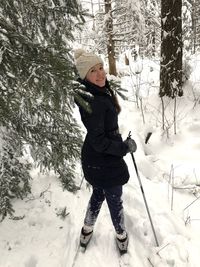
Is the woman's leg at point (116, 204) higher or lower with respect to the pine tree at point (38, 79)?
lower

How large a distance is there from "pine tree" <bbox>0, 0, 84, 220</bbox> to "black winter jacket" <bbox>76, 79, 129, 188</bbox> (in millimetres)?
241

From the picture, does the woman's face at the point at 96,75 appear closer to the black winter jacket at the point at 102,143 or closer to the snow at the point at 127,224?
the black winter jacket at the point at 102,143

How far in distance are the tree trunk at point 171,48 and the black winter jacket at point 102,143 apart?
16.2 ft

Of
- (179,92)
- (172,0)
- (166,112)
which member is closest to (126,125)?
(166,112)

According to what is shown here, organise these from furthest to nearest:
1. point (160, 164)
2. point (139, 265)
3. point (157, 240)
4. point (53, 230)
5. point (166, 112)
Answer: point (166, 112) < point (160, 164) < point (53, 230) < point (157, 240) < point (139, 265)

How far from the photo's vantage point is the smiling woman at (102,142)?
126 inches

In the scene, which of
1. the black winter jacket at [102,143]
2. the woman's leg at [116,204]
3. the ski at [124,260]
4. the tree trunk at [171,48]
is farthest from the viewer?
the tree trunk at [171,48]

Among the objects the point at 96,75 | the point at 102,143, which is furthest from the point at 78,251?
the point at 96,75

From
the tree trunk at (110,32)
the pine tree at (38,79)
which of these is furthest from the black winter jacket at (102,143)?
the tree trunk at (110,32)

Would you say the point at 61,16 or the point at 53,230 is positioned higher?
the point at 61,16

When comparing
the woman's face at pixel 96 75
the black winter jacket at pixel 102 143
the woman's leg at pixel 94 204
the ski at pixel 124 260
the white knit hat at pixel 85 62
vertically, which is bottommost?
the ski at pixel 124 260

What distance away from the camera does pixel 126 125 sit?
7512mm

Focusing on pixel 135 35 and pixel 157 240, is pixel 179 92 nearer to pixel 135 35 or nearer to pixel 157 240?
pixel 157 240

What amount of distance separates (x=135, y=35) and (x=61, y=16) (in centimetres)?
1377
